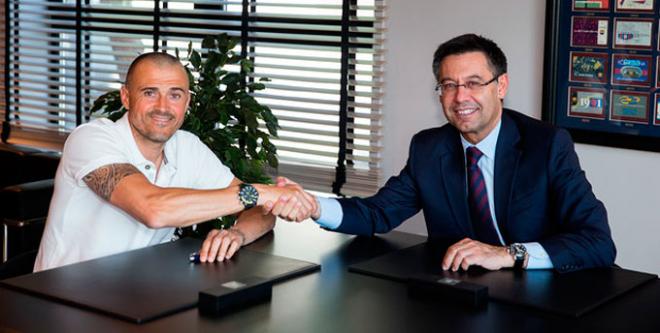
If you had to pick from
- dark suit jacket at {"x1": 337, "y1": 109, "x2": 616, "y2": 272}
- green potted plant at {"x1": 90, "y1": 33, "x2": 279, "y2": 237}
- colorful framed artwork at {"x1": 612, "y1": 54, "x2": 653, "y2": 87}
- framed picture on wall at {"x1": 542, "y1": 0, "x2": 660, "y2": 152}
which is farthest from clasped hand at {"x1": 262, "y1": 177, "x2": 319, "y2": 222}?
colorful framed artwork at {"x1": 612, "y1": 54, "x2": 653, "y2": 87}

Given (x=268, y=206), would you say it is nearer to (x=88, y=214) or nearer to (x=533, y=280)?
(x=88, y=214)

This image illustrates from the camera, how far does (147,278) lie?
7.95 ft

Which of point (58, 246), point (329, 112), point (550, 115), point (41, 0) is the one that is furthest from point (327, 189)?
point (41, 0)

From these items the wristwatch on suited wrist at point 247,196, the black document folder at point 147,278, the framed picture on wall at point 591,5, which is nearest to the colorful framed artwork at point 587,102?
the framed picture on wall at point 591,5

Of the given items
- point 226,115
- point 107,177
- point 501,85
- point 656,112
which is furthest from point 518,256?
point 226,115

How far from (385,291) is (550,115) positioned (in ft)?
6.45

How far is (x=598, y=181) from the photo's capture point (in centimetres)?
408

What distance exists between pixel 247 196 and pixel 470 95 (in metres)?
0.84

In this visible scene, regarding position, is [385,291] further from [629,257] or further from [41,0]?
[41,0]

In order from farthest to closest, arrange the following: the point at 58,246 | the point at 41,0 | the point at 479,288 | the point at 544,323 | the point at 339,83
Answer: the point at 41,0
the point at 339,83
the point at 58,246
the point at 479,288
the point at 544,323

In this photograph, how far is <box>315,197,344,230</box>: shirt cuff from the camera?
3.10m

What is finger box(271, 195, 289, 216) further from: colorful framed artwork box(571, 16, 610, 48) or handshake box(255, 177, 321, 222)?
colorful framed artwork box(571, 16, 610, 48)

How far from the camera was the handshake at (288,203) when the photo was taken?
9.87 ft

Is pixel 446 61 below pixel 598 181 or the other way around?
the other way around
